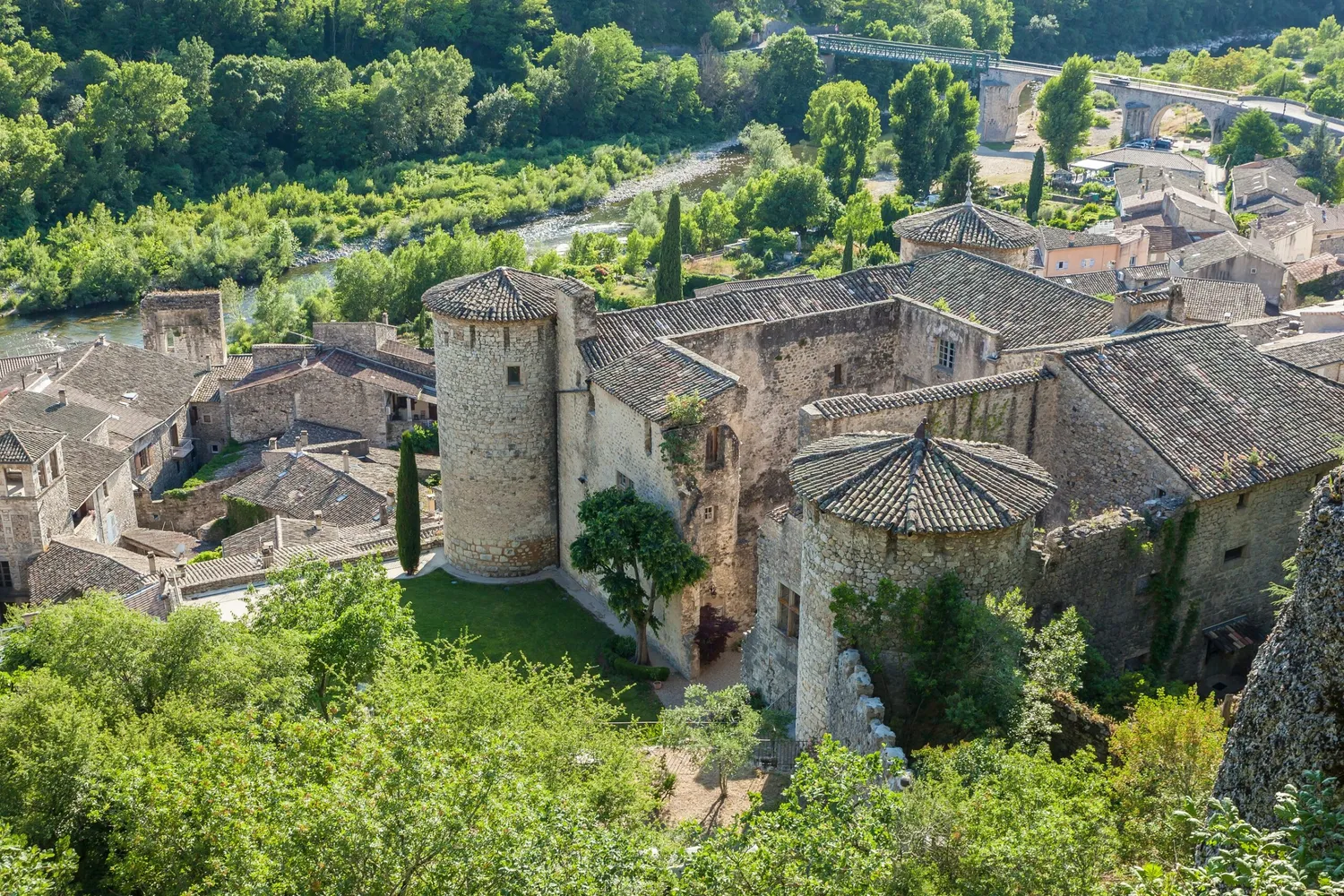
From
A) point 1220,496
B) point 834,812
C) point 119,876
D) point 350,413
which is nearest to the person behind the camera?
point 834,812

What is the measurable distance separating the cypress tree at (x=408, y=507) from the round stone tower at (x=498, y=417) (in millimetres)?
934

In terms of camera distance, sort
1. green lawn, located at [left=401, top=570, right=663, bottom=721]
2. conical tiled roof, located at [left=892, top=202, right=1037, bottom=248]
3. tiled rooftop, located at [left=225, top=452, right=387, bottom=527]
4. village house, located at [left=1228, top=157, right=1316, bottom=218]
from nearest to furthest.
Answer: green lawn, located at [left=401, top=570, right=663, bottom=721], conical tiled roof, located at [left=892, top=202, right=1037, bottom=248], tiled rooftop, located at [left=225, top=452, right=387, bottom=527], village house, located at [left=1228, top=157, right=1316, bottom=218]

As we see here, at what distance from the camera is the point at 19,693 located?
24.4 meters

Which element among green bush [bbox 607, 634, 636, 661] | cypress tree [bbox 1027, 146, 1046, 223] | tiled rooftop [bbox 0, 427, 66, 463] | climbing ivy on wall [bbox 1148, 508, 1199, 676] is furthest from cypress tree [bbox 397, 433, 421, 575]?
cypress tree [bbox 1027, 146, 1046, 223]

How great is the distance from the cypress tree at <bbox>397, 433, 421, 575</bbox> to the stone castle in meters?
1.01

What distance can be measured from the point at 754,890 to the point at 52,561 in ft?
132

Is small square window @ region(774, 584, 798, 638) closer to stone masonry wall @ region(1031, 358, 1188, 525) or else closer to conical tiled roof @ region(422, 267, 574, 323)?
stone masonry wall @ region(1031, 358, 1188, 525)

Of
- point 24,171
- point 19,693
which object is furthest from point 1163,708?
point 24,171

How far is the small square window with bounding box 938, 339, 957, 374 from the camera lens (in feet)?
125

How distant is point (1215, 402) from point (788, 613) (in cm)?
1059

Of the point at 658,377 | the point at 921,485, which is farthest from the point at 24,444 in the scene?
the point at 921,485

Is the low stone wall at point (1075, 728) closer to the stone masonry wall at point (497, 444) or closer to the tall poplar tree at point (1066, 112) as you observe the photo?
the stone masonry wall at point (497, 444)

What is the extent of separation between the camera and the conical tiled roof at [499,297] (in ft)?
128

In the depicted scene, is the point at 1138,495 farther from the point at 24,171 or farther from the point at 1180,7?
the point at 1180,7
